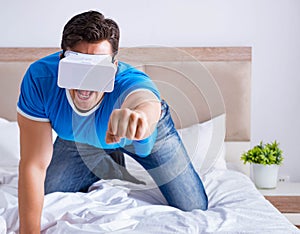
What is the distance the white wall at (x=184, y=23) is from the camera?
3.24 m

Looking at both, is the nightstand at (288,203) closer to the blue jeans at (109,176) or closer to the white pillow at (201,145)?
the blue jeans at (109,176)

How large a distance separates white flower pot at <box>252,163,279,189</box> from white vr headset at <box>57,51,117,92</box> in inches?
81.2

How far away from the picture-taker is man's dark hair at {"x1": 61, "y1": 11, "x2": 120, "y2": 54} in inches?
53.2

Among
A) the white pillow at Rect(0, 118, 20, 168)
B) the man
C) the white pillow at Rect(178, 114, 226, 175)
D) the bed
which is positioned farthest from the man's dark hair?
the white pillow at Rect(0, 118, 20, 168)

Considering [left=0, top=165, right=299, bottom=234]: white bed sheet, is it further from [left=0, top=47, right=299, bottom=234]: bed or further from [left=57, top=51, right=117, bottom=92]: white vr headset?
[left=57, top=51, right=117, bottom=92]: white vr headset

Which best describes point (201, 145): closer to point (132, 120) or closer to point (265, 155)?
point (132, 120)

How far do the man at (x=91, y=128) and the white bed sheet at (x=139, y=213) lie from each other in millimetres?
86

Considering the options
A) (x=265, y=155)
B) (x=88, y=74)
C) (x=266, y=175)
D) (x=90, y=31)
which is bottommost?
(x=266, y=175)

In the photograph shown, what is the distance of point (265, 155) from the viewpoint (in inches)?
119

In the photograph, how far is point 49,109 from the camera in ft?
5.73

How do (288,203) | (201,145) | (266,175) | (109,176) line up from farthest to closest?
(266,175)
(288,203)
(109,176)
(201,145)

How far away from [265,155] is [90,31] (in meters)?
1.87

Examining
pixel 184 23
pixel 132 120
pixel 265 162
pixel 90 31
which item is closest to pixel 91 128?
pixel 90 31

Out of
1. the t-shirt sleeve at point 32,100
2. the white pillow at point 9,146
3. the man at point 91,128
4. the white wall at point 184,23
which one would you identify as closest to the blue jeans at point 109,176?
the man at point 91,128
